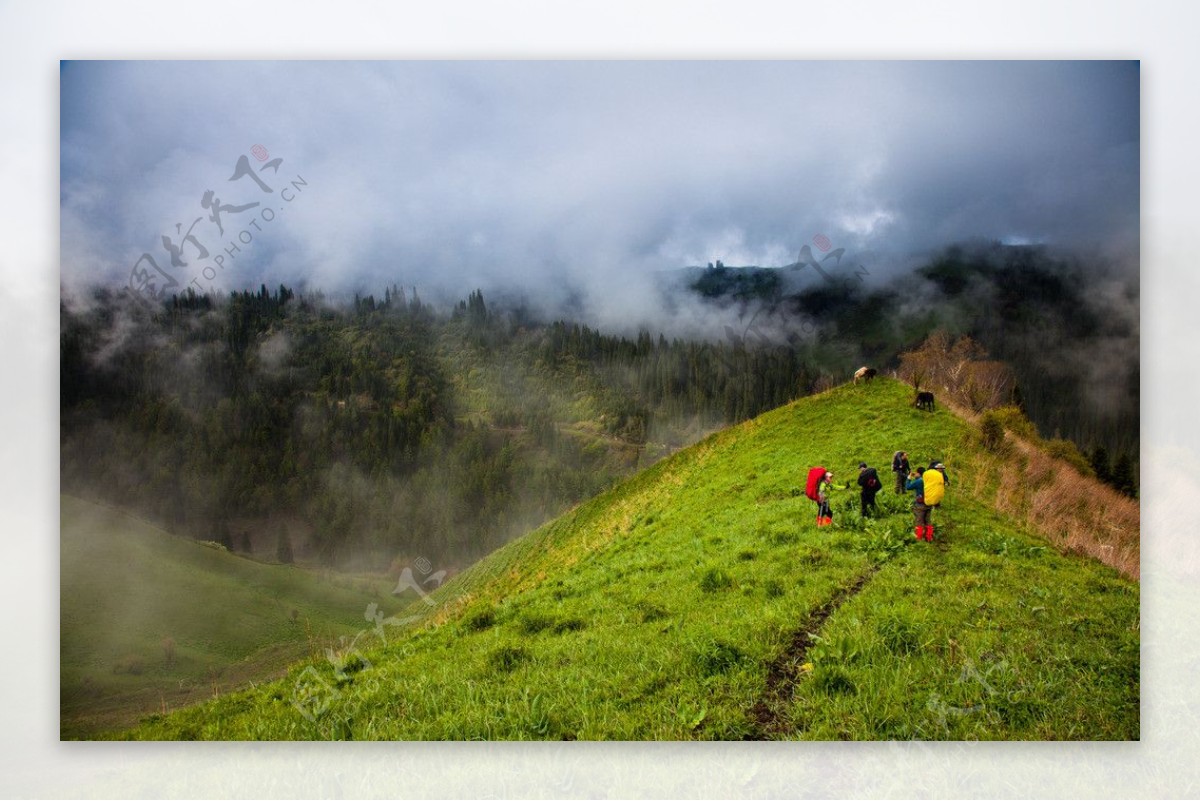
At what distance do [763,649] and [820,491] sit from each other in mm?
1847

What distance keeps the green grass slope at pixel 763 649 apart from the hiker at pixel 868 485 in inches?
7.4

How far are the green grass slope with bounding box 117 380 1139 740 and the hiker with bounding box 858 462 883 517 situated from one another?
0.19 metres

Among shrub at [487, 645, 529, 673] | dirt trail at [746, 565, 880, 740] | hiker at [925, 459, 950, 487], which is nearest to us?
dirt trail at [746, 565, 880, 740]

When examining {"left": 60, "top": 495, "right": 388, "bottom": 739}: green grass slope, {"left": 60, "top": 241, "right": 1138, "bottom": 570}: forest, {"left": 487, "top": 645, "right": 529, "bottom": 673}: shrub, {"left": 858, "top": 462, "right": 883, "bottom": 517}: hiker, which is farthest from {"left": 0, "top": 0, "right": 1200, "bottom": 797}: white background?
{"left": 858, "top": 462, "right": 883, "bottom": 517}: hiker

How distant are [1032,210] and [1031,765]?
5.14 meters

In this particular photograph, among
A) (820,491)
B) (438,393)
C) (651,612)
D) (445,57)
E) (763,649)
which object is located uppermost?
(445,57)

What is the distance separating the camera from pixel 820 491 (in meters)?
6.63

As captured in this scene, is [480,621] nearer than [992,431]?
Yes

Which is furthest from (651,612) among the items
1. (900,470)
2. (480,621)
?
(900,470)

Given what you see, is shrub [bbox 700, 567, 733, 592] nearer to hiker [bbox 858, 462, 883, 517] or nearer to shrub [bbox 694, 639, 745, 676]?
shrub [bbox 694, 639, 745, 676]

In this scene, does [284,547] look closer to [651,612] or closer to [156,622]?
[156,622]

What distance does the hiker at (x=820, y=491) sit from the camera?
21.3ft

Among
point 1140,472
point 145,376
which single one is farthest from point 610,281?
point 1140,472

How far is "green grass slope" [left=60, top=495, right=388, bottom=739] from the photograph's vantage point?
6.45 m
